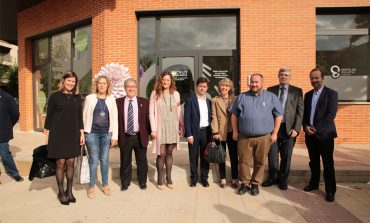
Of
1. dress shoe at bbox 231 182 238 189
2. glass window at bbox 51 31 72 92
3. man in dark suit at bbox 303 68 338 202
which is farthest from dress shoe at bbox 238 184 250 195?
glass window at bbox 51 31 72 92

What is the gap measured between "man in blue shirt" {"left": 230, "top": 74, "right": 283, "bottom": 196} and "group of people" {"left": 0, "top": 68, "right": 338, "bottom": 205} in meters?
0.01

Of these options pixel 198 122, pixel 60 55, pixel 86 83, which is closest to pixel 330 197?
pixel 198 122

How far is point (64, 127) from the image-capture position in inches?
179

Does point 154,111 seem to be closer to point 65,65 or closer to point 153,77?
point 153,77

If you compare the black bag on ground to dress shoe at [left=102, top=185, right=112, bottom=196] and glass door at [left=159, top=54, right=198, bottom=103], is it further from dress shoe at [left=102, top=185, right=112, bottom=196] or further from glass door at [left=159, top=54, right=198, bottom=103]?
glass door at [left=159, top=54, right=198, bottom=103]

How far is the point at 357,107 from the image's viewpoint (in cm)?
802

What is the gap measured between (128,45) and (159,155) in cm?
405

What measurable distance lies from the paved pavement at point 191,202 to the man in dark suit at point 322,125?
0.40 meters

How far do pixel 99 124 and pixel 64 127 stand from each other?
500 mm

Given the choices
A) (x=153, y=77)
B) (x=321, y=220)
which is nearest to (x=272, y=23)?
(x=153, y=77)

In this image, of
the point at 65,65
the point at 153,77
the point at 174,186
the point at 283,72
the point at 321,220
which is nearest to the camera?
the point at 321,220

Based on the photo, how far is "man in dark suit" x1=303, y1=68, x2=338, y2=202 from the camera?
15.6 feet

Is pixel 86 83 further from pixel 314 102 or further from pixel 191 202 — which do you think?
pixel 314 102

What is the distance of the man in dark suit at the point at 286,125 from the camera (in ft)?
16.7
